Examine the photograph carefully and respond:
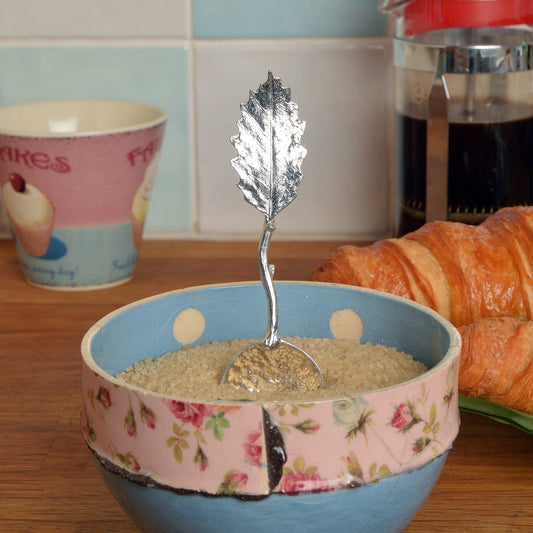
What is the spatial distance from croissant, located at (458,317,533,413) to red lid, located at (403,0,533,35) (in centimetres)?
31

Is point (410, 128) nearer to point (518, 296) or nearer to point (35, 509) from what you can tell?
point (518, 296)

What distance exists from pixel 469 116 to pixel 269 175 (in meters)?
0.41

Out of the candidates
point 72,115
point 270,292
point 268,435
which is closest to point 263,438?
point 268,435

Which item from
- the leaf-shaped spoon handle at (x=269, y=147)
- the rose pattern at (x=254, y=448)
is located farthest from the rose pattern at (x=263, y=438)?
the leaf-shaped spoon handle at (x=269, y=147)

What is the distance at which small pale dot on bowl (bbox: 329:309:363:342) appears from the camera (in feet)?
1.57

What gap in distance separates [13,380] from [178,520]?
30cm

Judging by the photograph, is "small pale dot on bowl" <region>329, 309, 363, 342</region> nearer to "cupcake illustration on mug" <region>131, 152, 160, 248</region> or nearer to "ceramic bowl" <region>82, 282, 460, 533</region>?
"ceramic bowl" <region>82, 282, 460, 533</region>

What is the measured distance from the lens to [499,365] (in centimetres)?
50

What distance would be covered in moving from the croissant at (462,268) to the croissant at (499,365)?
81mm

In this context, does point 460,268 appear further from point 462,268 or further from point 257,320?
point 257,320

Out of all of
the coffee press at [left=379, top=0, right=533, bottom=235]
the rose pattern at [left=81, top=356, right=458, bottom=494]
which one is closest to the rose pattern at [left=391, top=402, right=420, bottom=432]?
the rose pattern at [left=81, top=356, right=458, bottom=494]

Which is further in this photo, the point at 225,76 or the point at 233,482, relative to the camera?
the point at 225,76

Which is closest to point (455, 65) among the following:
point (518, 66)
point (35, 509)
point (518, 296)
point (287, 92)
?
point (518, 66)

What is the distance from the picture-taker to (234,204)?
943 mm
